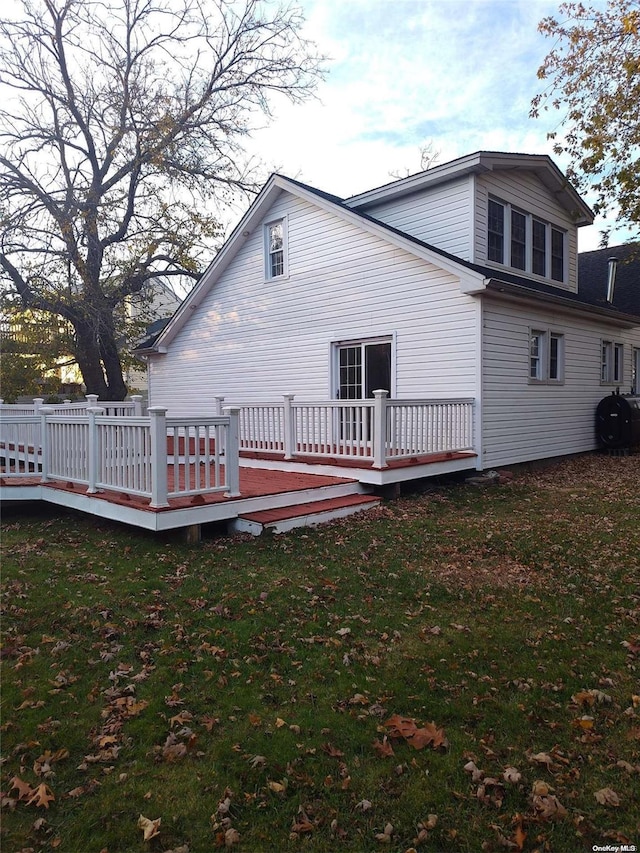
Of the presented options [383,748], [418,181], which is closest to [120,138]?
[418,181]

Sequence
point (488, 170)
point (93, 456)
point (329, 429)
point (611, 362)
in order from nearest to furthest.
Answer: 1. point (93, 456)
2. point (329, 429)
3. point (488, 170)
4. point (611, 362)

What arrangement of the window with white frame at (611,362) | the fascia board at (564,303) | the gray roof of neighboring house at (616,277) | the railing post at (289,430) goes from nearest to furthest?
1. the railing post at (289,430)
2. the fascia board at (564,303)
3. the window with white frame at (611,362)
4. the gray roof of neighboring house at (616,277)

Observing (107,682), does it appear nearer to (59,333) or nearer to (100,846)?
(100,846)

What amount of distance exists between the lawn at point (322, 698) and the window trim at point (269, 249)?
8894mm

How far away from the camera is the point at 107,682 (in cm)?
342

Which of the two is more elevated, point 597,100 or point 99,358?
point 597,100

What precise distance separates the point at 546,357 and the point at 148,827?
456 inches

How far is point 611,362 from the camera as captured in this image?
48.8ft

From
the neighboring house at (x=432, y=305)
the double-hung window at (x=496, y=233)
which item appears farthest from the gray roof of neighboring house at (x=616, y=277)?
the double-hung window at (x=496, y=233)

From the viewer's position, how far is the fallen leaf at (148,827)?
88.3 inches

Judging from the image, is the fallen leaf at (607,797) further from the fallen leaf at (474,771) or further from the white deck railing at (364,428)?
the white deck railing at (364,428)

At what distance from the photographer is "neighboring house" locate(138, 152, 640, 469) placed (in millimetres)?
10297

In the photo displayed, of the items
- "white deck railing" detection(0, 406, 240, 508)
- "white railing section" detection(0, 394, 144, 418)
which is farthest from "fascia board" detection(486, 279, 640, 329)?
"white railing section" detection(0, 394, 144, 418)

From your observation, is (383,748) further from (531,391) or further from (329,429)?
(531,391)
